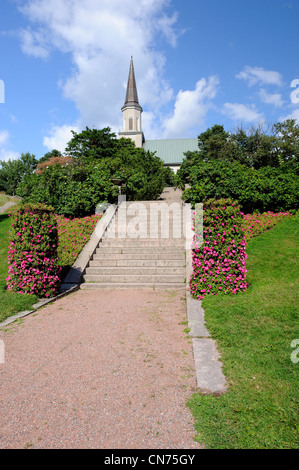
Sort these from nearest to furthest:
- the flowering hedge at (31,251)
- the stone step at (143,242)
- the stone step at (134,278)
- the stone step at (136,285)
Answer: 1. the flowering hedge at (31,251)
2. the stone step at (136,285)
3. the stone step at (134,278)
4. the stone step at (143,242)

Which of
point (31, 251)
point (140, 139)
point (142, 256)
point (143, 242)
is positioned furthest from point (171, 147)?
point (31, 251)

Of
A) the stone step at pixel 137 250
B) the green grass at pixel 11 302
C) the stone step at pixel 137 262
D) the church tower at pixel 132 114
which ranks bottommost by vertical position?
the green grass at pixel 11 302

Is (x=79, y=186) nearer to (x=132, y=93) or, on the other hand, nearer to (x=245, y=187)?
(x=245, y=187)

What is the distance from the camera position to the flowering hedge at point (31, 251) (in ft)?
21.7

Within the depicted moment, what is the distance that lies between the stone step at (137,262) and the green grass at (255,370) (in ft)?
8.15

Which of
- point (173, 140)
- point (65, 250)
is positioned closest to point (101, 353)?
point (65, 250)

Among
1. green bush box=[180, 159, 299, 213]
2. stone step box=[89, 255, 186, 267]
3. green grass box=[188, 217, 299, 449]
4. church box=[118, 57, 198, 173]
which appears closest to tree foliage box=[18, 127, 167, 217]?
green bush box=[180, 159, 299, 213]

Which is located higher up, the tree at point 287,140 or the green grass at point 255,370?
the tree at point 287,140

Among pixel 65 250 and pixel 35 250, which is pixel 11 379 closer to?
pixel 35 250

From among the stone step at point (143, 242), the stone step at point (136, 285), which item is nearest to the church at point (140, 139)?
the stone step at point (143, 242)

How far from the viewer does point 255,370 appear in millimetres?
3383

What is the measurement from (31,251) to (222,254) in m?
4.31

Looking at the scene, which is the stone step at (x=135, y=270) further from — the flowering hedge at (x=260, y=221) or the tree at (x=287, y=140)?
the tree at (x=287, y=140)
